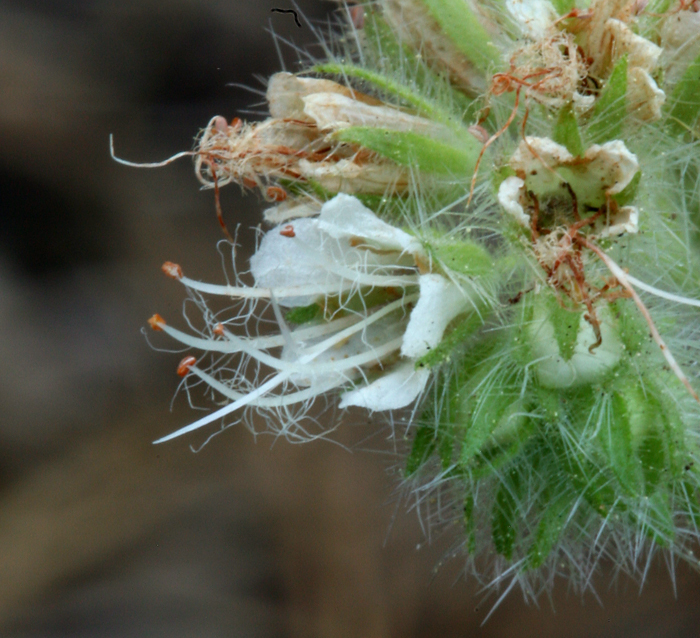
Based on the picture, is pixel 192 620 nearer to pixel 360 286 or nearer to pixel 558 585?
pixel 558 585

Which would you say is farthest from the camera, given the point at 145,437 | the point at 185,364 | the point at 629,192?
the point at 145,437

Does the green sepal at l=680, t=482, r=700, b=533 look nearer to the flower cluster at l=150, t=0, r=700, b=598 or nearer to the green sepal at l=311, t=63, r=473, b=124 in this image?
the flower cluster at l=150, t=0, r=700, b=598

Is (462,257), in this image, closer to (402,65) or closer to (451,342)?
(451,342)

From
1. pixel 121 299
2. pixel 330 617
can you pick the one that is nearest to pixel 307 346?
pixel 121 299

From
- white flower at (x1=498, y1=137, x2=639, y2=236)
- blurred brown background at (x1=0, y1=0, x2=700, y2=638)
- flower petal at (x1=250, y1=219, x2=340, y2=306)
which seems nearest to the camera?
white flower at (x1=498, y1=137, x2=639, y2=236)

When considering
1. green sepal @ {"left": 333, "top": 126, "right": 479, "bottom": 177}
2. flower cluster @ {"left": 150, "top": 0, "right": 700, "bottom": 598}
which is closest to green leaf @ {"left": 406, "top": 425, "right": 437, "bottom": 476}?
flower cluster @ {"left": 150, "top": 0, "right": 700, "bottom": 598}

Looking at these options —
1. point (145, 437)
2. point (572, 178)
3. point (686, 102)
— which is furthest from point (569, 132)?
point (145, 437)

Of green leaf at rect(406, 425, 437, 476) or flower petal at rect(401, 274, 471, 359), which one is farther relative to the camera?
green leaf at rect(406, 425, 437, 476)
